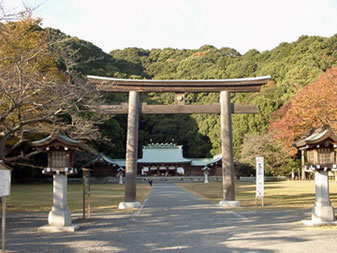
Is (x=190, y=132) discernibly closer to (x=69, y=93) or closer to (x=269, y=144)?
(x=269, y=144)

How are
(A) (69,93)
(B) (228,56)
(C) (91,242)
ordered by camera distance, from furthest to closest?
1. (B) (228,56)
2. (A) (69,93)
3. (C) (91,242)

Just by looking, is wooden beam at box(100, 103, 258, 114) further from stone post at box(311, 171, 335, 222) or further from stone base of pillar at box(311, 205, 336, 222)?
stone base of pillar at box(311, 205, 336, 222)

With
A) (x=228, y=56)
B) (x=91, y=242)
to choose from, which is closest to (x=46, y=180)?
(x=91, y=242)

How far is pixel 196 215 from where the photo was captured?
1082 cm

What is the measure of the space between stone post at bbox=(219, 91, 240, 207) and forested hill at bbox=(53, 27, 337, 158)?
2225 centimetres

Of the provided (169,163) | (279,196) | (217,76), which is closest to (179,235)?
(279,196)

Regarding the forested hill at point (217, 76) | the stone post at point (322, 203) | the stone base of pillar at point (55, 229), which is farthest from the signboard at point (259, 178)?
the forested hill at point (217, 76)

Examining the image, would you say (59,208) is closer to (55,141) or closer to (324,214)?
(55,141)

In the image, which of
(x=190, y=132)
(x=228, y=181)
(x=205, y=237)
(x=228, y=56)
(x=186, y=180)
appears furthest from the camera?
(x=228, y=56)

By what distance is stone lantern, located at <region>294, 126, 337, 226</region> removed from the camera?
8.80 m

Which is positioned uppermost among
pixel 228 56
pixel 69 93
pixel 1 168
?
pixel 228 56

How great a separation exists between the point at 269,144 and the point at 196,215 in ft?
93.6

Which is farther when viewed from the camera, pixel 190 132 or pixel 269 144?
pixel 190 132

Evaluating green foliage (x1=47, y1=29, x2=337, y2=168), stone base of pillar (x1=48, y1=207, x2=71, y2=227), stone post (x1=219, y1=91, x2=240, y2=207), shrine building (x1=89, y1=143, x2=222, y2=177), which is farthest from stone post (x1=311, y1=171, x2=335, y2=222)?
shrine building (x1=89, y1=143, x2=222, y2=177)
